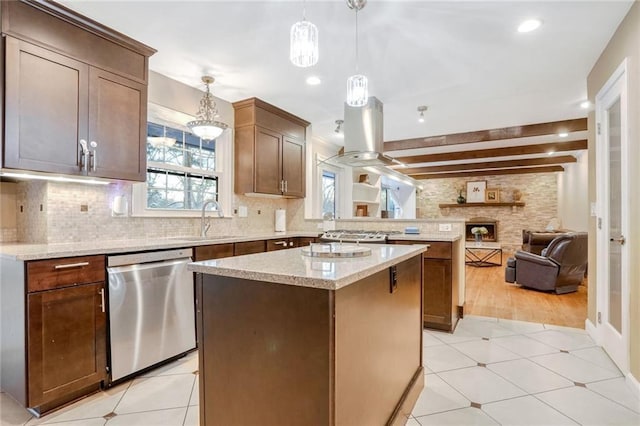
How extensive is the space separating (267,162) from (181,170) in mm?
999

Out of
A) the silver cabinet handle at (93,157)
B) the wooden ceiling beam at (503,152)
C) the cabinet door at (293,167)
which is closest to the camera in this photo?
the silver cabinet handle at (93,157)

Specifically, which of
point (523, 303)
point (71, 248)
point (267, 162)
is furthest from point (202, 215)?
point (523, 303)

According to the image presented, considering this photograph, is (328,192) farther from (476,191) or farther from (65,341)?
(476,191)

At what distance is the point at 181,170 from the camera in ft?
11.3

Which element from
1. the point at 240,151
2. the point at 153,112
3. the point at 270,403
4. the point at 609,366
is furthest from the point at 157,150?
the point at 609,366

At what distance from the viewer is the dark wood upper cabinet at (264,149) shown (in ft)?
12.7

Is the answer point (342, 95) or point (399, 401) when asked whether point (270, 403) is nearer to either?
point (399, 401)

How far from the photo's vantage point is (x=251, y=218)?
13.9 feet

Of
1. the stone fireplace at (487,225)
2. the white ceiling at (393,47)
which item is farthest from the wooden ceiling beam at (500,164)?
the white ceiling at (393,47)

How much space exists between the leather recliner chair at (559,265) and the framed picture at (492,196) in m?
5.83

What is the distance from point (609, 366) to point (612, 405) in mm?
652

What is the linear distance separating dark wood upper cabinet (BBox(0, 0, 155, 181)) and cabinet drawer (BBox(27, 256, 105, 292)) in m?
0.63

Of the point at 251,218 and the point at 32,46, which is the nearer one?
the point at 32,46

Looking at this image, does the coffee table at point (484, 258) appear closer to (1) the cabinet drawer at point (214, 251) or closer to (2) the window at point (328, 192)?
(2) the window at point (328, 192)
